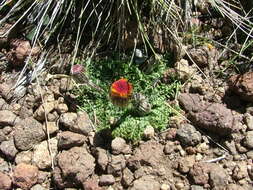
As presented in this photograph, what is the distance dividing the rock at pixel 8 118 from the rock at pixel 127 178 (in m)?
0.69

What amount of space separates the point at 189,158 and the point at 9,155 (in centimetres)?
96

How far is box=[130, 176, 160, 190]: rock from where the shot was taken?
2.20 meters

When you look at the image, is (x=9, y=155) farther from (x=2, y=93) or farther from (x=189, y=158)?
(x=189, y=158)

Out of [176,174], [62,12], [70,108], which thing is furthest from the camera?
[62,12]

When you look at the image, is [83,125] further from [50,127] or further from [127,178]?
[127,178]

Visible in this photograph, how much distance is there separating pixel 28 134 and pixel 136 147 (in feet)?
1.93

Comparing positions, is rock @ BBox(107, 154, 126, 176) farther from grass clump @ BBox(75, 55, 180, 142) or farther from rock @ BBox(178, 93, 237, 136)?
rock @ BBox(178, 93, 237, 136)

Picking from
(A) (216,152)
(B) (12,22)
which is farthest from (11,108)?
(A) (216,152)

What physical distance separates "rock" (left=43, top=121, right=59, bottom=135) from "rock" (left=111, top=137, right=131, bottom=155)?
346 mm

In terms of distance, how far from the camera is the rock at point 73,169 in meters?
2.23

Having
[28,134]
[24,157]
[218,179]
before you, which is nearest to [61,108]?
[28,134]

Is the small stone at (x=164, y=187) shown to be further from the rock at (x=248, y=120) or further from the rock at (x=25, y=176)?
the rock at (x=25, y=176)

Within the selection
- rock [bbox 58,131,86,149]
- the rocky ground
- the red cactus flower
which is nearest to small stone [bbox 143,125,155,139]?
the rocky ground

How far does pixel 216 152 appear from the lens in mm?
2324
